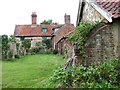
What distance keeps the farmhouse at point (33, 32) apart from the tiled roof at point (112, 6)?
112 feet

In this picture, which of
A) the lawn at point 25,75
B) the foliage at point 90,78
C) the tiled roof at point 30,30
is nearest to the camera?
the foliage at point 90,78

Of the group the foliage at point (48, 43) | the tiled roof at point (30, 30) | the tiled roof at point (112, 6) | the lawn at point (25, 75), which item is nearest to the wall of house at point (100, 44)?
the tiled roof at point (112, 6)

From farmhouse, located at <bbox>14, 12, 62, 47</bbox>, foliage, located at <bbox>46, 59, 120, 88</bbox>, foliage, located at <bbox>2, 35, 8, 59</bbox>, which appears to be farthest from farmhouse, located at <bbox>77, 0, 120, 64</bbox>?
farmhouse, located at <bbox>14, 12, 62, 47</bbox>

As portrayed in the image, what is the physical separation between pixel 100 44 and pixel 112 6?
249 centimetres

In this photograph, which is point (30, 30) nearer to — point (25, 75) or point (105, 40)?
point (25, 75)

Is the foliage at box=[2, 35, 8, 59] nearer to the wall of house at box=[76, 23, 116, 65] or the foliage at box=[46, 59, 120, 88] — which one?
the wall of house at box=[76, 23, 116, 65]

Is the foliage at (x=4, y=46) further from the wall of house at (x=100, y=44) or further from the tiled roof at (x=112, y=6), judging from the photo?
the wall of house at (x=100, y=44)

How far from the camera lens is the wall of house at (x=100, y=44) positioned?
302 inches

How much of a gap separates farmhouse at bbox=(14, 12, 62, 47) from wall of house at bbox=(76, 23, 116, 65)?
35354 mm

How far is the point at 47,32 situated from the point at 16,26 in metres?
10.00

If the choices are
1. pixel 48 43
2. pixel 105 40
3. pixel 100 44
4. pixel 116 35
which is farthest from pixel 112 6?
pixel 48 43

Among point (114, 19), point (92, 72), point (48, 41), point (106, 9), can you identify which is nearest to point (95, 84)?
point (92, 72)

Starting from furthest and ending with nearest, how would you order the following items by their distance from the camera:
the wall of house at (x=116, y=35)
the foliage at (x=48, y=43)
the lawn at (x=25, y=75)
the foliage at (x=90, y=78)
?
the foliage at (x=48, y=43) → the wall of house at (x=116, y=35) → the lawn at (x=25, y=75) → the foliage at (x=90, y=78)

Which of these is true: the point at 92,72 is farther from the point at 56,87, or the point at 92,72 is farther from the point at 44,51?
the point at 44,51
